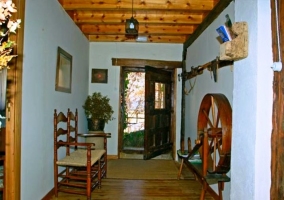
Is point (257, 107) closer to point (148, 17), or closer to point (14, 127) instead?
point (14, 127)

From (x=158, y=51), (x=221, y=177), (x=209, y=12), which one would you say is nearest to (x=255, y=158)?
(x=221, y=177)

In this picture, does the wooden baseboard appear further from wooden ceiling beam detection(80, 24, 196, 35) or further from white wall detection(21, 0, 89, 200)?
wooden ceiling beam detection(80, 24, 196, 35)

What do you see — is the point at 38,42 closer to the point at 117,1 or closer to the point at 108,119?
the point at 117,1

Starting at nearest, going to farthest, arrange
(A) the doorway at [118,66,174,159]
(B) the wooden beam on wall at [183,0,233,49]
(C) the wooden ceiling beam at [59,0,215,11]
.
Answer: (B) the wooden beam on wall at [183,0,233,49] → (C) the wooden ceiling beam at [59,0,215,11] → (A) the doorway at [118,66,174,159]

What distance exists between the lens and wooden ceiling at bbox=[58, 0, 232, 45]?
133 inches

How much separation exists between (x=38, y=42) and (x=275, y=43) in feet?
7.21

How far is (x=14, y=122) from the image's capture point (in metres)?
2.07

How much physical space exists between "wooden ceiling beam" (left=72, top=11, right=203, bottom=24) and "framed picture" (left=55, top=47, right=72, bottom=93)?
724mm

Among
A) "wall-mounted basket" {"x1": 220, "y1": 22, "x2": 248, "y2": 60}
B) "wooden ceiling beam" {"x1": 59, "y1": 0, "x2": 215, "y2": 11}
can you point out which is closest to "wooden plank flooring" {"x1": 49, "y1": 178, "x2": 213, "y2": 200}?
"wall-mounted basket" {"x1": 220, "y1": 22, "x2": 248, "y2": 60}


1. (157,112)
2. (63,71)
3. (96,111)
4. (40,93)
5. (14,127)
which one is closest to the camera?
(14,127)

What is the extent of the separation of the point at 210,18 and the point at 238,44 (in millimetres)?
2238

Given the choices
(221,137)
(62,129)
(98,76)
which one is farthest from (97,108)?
(221,137)

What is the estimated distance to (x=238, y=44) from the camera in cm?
142

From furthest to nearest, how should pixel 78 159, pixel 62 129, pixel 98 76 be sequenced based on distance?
pixel 98 76 < pixel 62 129 < pixel 78 159
